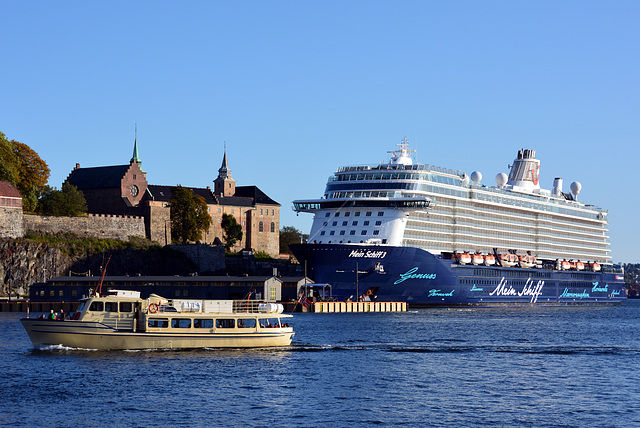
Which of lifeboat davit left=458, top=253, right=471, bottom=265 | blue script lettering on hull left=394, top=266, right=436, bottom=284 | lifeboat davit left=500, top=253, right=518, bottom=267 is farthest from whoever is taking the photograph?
lifeboat davit left=500, top=253, right=518, bottom=267

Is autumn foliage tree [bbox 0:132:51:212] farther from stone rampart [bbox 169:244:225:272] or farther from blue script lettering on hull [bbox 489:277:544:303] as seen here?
blue script lettering on hull [bbox 489:277:544:303]

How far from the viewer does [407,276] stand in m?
87.8

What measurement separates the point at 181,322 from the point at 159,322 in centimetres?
113

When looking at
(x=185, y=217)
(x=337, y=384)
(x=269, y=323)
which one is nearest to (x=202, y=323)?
(x=269, y=323)

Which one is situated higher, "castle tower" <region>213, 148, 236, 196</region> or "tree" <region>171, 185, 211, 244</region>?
"castle tower" <region>213, 148, 236, 196</region>

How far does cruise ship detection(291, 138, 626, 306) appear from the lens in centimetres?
8706

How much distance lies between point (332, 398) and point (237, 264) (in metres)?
98.7

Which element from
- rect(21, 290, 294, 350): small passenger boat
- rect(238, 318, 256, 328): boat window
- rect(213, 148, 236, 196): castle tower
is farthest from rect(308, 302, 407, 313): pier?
rect(213, 148, 236, 196): castle tower

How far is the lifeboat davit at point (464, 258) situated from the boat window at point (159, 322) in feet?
171

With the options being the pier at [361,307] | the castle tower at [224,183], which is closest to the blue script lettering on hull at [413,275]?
the pier at [361,307]

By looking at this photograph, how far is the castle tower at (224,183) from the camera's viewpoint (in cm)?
16500

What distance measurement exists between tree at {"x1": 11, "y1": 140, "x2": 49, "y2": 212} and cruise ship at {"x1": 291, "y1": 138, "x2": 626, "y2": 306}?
138 ft

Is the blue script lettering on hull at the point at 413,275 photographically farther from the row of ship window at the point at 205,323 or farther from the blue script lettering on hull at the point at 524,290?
the row of ship window at the point at 205,323

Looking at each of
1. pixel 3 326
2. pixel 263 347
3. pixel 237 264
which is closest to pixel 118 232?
pixel 237 264
